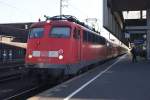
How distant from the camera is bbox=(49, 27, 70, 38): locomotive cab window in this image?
19.2 metres

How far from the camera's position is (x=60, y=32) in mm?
19281

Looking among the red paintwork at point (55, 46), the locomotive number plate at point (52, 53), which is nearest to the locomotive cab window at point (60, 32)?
the red paintwork at point (55, 46)

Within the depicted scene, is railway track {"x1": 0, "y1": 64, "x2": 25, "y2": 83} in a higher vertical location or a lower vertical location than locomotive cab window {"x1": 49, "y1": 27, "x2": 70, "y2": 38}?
lower

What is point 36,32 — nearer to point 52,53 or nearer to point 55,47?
point 55,47

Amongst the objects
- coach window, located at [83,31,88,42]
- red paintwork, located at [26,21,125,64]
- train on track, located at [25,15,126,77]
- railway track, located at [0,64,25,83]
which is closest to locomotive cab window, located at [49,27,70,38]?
train on track, located at [25,15,126,77]

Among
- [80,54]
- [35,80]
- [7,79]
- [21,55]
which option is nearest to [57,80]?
[35,80]

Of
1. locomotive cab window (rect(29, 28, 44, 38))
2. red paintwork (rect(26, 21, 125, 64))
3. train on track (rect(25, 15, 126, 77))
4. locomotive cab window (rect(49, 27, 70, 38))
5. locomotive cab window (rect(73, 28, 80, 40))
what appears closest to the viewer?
train on track (rect(25, 15, 126, 77))

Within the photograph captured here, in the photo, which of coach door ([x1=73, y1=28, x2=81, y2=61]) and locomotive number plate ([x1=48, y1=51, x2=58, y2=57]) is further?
coach door ([x1=73, y1=28, x2=81, y2=61])

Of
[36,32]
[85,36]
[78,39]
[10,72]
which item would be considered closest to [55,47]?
[36,32]

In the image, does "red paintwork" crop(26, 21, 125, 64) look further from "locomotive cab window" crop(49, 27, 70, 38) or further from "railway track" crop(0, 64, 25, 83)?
"railway track" crop(0, 64, 25, 83)

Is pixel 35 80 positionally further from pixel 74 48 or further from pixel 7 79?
pixel 7 79

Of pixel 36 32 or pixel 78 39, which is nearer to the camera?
pixel 36 32

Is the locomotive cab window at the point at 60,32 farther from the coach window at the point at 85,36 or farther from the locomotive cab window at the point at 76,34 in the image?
the coach window at the point at 85,36

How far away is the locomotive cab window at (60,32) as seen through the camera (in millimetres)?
19156
